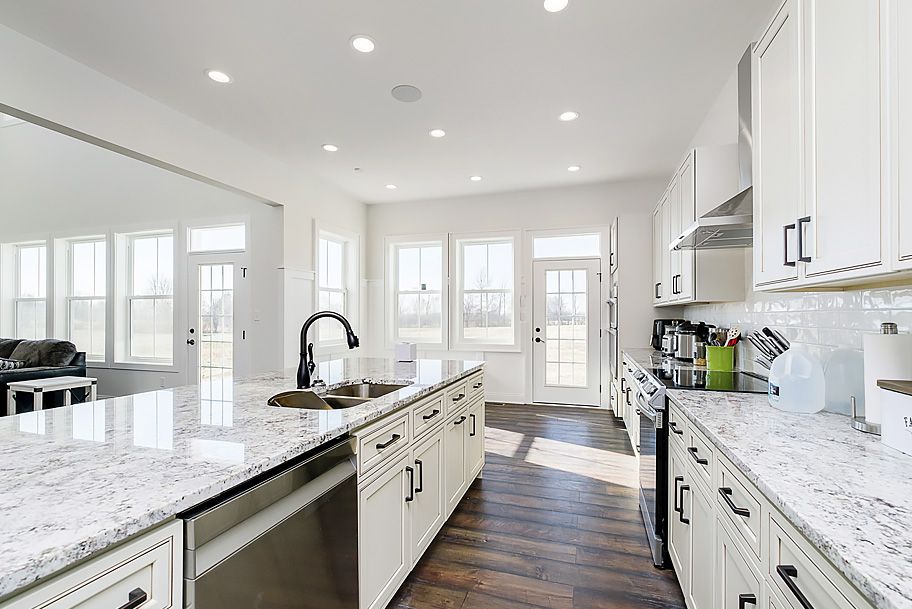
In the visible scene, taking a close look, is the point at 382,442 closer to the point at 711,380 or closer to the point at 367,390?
the point at 367,390

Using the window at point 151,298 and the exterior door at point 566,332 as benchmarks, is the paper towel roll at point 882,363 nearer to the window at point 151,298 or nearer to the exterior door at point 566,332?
the exterior door at point 566,332

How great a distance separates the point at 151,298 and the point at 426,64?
202 inches

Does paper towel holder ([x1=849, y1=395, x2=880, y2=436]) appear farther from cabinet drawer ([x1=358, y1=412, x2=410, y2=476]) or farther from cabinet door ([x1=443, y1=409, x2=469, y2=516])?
cabinet door ([x1=443, y1=409, x2=469, y2=516])

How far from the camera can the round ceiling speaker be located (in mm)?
3328

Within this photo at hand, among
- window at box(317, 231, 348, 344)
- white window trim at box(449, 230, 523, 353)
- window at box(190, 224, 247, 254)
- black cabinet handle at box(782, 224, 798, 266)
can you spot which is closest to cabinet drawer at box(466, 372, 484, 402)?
black cabinet handle at box(782, 224, 798, 266)

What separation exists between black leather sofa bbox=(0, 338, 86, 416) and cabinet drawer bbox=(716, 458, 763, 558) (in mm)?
6063

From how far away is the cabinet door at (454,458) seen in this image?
2521mm

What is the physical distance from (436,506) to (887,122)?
2.27m

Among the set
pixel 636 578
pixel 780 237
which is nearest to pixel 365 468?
pixel 636 578

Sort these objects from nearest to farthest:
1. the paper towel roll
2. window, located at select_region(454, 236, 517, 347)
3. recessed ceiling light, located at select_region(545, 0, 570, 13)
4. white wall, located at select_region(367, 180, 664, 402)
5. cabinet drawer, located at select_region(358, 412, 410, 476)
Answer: the paper towel roll → cabinet drawer, located at select_region(358, 412, 410, 476) → recessed ceiling light, located at select_region(545, 0, 570, 13) → white wall, located at select_region(367, 180, 664, 402) → window, located at select_region(454, 236, 517, 347)

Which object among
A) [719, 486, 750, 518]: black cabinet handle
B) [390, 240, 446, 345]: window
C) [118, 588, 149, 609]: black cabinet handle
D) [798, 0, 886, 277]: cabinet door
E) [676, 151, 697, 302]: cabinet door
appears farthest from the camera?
[390, 240, 446, 345]: window

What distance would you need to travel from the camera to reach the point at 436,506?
7.75ft

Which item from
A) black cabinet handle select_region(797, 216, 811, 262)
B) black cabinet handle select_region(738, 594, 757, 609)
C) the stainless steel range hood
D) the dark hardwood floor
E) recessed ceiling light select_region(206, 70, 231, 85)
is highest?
recessed ceiling light select_region(206, 70, 231, 85)

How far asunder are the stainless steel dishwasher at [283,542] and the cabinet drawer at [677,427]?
133cm
